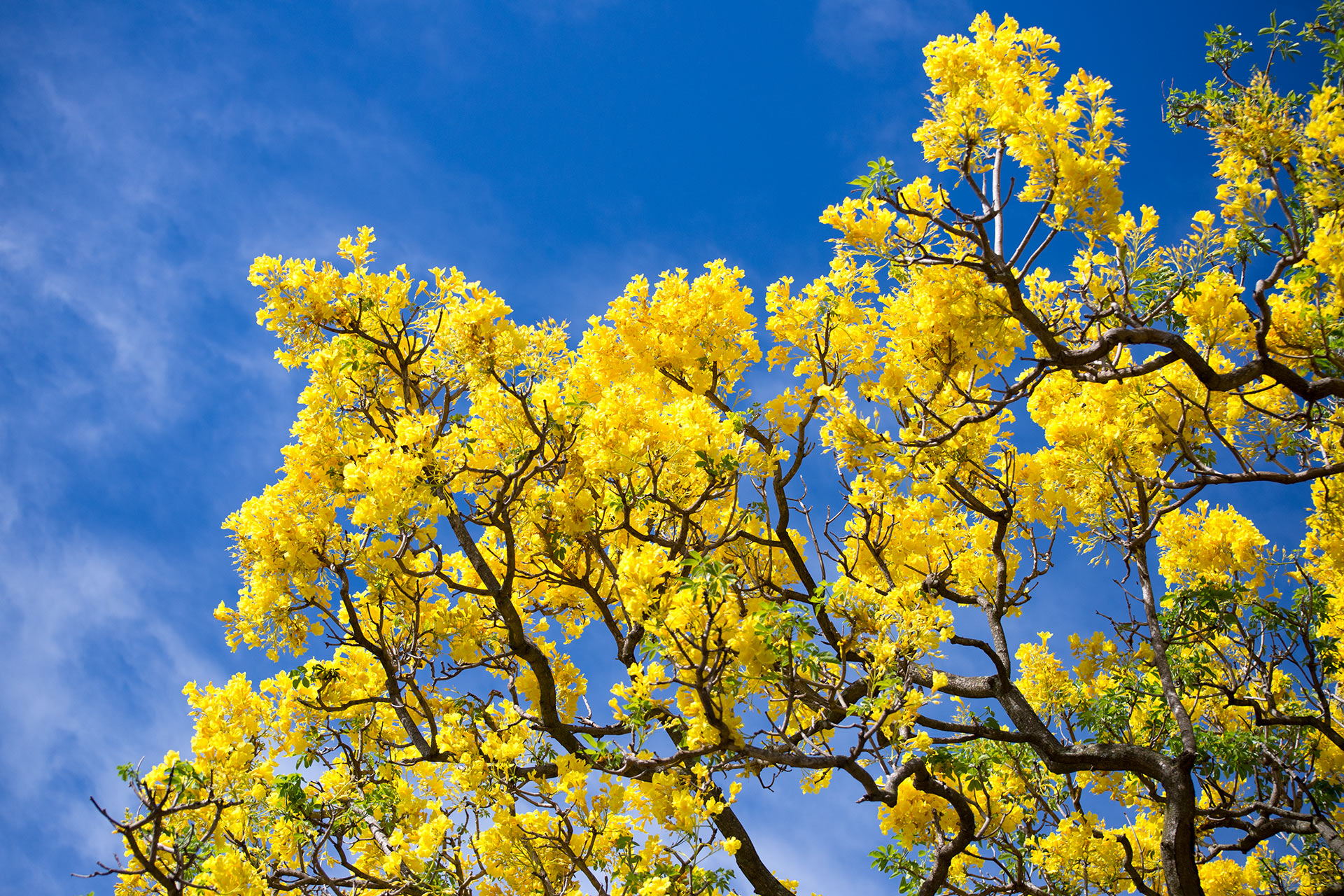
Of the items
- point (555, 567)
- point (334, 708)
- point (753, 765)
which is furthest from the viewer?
point (555, 567)

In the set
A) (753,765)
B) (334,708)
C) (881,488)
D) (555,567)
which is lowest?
(753,765)

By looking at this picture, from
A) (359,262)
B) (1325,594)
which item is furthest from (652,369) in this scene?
(1325,594)

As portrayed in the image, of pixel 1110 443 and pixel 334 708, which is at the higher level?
pixel 1110 443

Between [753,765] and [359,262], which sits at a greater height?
[359,262]

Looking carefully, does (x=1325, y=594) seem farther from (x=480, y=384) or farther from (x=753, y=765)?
(x=480, y=384)

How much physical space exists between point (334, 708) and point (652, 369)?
163 inches

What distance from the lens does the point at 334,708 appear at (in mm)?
7535

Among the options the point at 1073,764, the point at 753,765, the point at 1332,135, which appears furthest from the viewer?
the point at 1073,764

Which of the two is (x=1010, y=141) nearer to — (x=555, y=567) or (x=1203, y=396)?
(x=1203, y=396)

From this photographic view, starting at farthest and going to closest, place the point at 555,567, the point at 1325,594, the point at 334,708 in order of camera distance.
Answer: the point at 1325,594 < the point at 555,567 < the point at 334,708

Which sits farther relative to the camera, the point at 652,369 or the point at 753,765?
the point at 652,369

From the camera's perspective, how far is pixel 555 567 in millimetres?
8688

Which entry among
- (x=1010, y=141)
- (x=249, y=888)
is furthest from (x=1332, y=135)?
(x=249, y=888)

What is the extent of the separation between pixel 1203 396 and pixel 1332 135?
9.05 feet
